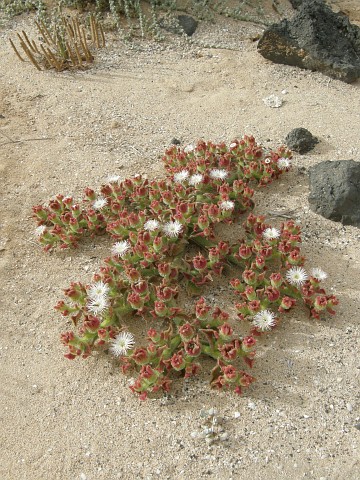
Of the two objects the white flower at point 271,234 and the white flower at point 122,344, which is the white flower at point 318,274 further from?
the white flower at point 122,344

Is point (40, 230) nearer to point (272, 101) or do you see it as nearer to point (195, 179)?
point (195, 179)

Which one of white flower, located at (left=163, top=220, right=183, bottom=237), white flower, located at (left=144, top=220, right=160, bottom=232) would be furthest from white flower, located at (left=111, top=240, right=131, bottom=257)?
white flower, located at (left=163, top=220, right=183, bottom=237)

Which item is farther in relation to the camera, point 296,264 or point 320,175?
point 320,175

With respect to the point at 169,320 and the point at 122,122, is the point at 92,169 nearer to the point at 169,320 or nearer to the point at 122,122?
the point at 122,122

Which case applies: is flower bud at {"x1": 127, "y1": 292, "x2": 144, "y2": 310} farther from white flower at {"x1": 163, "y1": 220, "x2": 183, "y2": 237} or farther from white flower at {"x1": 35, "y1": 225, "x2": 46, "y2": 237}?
white flower at {"x1": 35, "y1": 225, "x2": 46, "y2": 237}

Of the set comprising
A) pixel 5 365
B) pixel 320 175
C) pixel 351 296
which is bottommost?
pixel 351 296

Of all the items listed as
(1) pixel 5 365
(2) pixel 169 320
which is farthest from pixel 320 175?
(1) pixel 5 365
